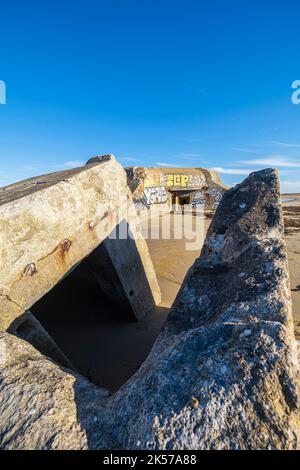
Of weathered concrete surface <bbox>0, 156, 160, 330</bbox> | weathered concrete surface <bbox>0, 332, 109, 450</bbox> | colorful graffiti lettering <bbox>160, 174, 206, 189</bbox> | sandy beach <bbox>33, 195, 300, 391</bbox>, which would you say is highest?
colorful graffiti lettering <bbox>160, 174, 206, 189</bbox>

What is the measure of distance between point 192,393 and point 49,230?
1836 millimetres

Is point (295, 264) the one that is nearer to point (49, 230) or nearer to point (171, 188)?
point (49, 230)

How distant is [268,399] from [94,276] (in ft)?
9.22

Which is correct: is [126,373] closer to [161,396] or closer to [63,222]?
[63,222]

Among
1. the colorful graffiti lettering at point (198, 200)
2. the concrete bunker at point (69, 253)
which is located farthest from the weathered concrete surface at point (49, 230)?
the colorful graffiti lettering at point (198, 200)

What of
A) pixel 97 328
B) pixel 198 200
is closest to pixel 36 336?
pixel 97 328

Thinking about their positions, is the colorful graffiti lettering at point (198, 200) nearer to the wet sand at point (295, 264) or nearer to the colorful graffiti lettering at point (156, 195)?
the colorful graffiti lettering at point (156, 195)

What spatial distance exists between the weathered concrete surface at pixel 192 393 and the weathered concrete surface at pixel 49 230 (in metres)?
0.55

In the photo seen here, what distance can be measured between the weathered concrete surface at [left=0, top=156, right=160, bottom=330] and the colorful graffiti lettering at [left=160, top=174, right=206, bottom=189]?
43.3 ft

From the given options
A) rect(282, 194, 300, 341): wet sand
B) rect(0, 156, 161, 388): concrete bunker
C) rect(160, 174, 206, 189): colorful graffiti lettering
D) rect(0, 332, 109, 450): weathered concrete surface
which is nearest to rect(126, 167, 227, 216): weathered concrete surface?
rect(160, 174, 206, 189): colorful graffiti lettering

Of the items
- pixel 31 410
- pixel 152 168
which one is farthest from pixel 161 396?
pixel 152 168

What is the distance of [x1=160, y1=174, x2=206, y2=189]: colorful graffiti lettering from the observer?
16547 millimetres

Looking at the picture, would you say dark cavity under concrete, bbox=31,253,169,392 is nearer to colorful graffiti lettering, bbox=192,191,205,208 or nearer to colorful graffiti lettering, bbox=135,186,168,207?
colorful graffiti lettering, bbox=135,186,168,207

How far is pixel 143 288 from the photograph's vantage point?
3924 millimetres
